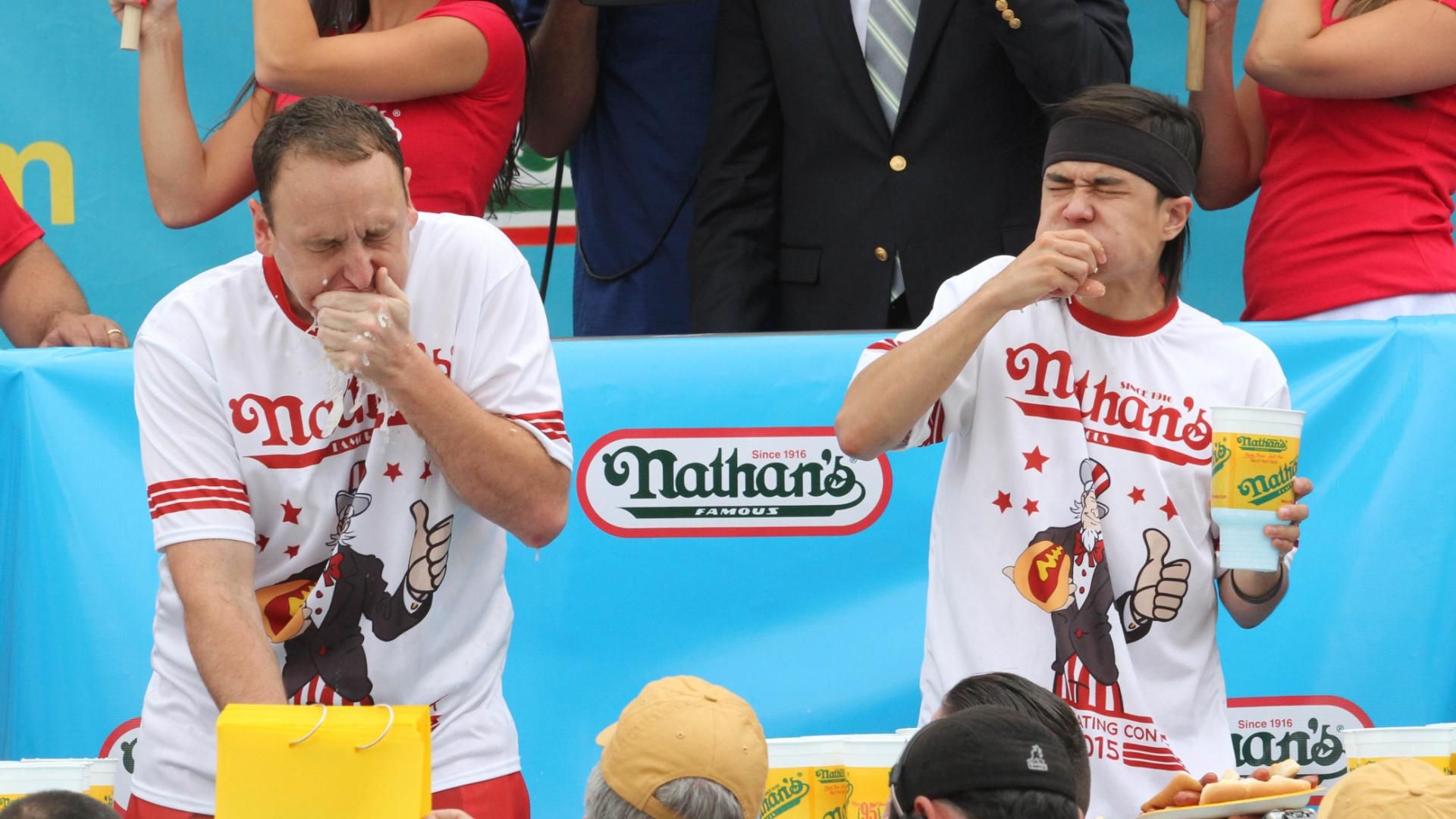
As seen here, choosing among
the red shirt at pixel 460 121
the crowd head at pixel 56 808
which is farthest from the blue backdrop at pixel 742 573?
the crowd head at pixel 56 808

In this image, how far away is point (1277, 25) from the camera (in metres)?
3.96

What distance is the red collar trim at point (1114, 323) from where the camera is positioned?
10.4 feet

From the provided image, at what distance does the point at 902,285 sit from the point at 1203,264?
1.40 m

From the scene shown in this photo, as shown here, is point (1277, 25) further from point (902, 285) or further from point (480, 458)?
point (480, 458)

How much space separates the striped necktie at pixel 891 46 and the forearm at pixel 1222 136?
0.72m

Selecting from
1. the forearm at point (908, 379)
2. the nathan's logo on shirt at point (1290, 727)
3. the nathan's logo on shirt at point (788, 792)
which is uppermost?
the forearm at point (908, 379)

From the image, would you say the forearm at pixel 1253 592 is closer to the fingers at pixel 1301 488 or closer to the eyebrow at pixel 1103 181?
the fingers at pixel 1301 488

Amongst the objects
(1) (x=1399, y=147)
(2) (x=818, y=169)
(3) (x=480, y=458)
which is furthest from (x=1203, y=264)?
(3) (x=480, y=458)

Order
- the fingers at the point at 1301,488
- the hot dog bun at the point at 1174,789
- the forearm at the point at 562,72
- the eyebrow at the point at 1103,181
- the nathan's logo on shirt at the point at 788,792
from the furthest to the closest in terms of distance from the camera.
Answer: the forearm at the point at 562,72 < the nathan's logo on shirt at the point at 788,792 < the eyebrow at the point at 1103,181 < the fingers at the point at 1301,488 < the hot dog bun at the point at 1174,789

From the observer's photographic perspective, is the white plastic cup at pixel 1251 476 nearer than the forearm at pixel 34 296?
Yes

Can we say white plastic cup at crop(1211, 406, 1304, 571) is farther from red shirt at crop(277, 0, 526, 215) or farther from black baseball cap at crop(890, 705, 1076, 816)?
red shirt at crop(277, 0, 526, 215)

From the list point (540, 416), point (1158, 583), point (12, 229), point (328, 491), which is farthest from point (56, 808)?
point (12, 229)

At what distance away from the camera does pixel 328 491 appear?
2936 mm

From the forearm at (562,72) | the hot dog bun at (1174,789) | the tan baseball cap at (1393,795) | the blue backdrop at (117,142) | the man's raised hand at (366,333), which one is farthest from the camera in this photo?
the blue backdrop at (117,142)
